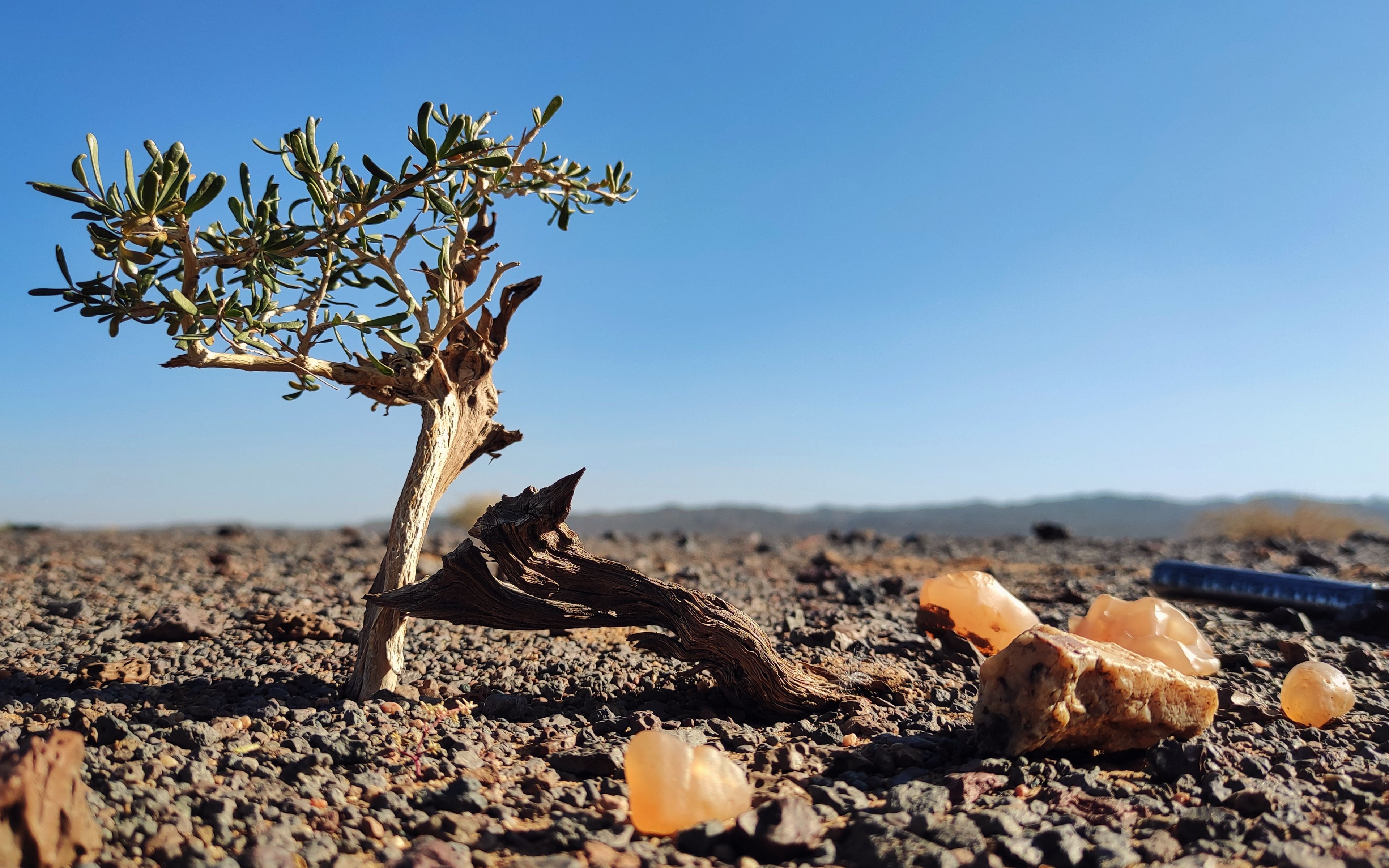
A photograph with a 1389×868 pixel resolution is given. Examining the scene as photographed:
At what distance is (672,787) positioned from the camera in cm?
258

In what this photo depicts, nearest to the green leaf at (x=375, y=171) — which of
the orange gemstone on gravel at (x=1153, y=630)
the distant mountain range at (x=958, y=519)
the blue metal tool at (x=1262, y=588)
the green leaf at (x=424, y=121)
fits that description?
the green leaf at (x=424, y=121)

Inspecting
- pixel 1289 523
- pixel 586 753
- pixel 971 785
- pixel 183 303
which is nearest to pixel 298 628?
pixel 183 303

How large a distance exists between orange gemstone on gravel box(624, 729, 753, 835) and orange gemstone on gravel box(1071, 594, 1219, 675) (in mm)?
2758

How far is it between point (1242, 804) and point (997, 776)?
2.54ft

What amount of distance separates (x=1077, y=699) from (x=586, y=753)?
5.90 ft

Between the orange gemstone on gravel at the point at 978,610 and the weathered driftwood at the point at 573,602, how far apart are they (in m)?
1.41

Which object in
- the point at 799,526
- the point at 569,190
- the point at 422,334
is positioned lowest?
the point at 799,526

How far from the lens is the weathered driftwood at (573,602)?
12.1 ft

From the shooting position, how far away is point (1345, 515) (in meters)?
18.9

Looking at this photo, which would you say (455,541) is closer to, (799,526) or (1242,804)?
(1242,804)

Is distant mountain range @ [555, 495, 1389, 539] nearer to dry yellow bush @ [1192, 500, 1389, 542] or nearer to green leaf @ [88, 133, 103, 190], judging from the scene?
dry yellow bush @ [1192, 500, 1389, 542]

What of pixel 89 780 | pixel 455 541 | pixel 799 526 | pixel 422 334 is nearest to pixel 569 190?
pixel 422 334

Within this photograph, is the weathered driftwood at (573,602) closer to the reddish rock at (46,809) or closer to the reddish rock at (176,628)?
the reddish rock at (46,809)

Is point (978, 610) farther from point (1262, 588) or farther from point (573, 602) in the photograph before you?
point (1262, 588)
